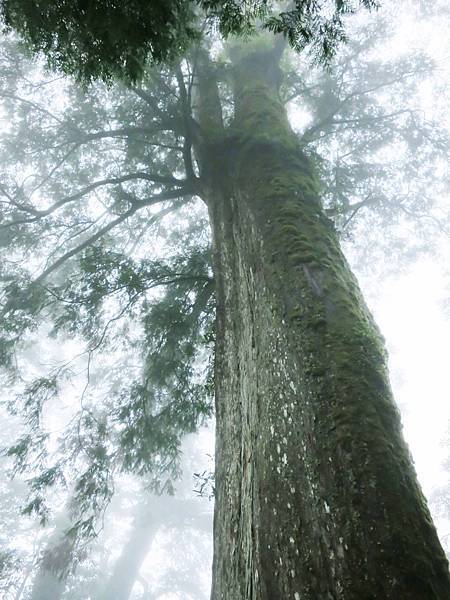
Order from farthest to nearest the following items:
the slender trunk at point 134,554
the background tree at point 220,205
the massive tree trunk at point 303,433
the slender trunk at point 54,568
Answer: the slender trunk at point 134,554 → the slender trunk at point 54,568 → the background tree at point 220,205 → the massive tree trunk at point 303,433

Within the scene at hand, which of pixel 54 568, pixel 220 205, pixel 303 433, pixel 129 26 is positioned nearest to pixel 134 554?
pixel 54 568

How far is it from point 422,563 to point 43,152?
10.1 m

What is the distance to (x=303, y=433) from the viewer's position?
204 cm

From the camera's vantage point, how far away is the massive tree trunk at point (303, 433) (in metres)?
1.55

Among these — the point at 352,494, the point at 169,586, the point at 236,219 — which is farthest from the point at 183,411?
the point at 169,586

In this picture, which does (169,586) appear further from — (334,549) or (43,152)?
(334,549)

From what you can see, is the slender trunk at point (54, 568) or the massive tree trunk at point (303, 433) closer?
the massive tree trunk at point (303, 433)

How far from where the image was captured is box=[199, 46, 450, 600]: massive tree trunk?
1552mm

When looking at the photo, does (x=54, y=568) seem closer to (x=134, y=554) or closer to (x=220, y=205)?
(x=220, y=205)

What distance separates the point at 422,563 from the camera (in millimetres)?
1464

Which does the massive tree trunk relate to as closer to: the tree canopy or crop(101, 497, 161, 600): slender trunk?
the tree canopy

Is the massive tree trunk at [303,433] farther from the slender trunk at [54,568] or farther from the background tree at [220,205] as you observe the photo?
the slender trunk at [54,568]

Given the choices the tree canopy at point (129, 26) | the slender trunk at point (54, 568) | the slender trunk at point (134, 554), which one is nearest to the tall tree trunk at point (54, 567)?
the slender trunk at point (54, 568)

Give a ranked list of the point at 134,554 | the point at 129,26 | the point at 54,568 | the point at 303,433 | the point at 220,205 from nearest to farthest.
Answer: the point at 303,433 → the point at 129,26 → the point at 220,205 → the point at 54,568 → the point at 134,554
